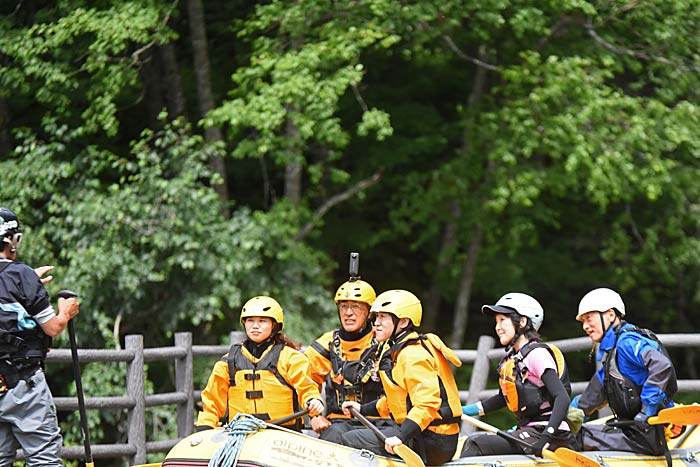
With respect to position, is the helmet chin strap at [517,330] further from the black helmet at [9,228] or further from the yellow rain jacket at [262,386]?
the black helmet at [9,228]

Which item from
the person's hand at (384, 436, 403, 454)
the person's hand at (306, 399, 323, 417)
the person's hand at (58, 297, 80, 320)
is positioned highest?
the person's hand at (58, 297, 80, 320)

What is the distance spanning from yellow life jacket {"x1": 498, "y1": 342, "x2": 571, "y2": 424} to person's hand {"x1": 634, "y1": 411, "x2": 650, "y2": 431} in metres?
0.42

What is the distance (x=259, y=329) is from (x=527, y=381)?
167 centimetres

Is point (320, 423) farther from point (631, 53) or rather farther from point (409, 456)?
point (631, 53)

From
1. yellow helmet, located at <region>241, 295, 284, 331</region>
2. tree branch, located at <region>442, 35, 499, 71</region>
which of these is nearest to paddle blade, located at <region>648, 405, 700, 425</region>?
yellow helmet, located at <region>241, 295, 284, 331</region>

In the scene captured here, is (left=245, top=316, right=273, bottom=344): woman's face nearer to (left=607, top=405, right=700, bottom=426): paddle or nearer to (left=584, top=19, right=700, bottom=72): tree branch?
(left=607, top=405, right=700, bottom=426): paddle

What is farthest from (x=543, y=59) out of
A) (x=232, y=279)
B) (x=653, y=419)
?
(x=653, y=419)

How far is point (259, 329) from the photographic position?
679cm

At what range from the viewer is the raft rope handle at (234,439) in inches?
224

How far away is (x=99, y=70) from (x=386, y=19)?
Answer: 3.10 m

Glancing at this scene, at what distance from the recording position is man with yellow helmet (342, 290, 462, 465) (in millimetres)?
5945

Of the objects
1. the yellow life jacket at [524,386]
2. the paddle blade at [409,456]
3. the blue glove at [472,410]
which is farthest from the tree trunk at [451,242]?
the paddle blade at [409,456]

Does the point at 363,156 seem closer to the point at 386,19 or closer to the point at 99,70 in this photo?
the point at 386,19

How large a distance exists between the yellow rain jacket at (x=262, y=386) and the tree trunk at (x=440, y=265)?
7.50m
